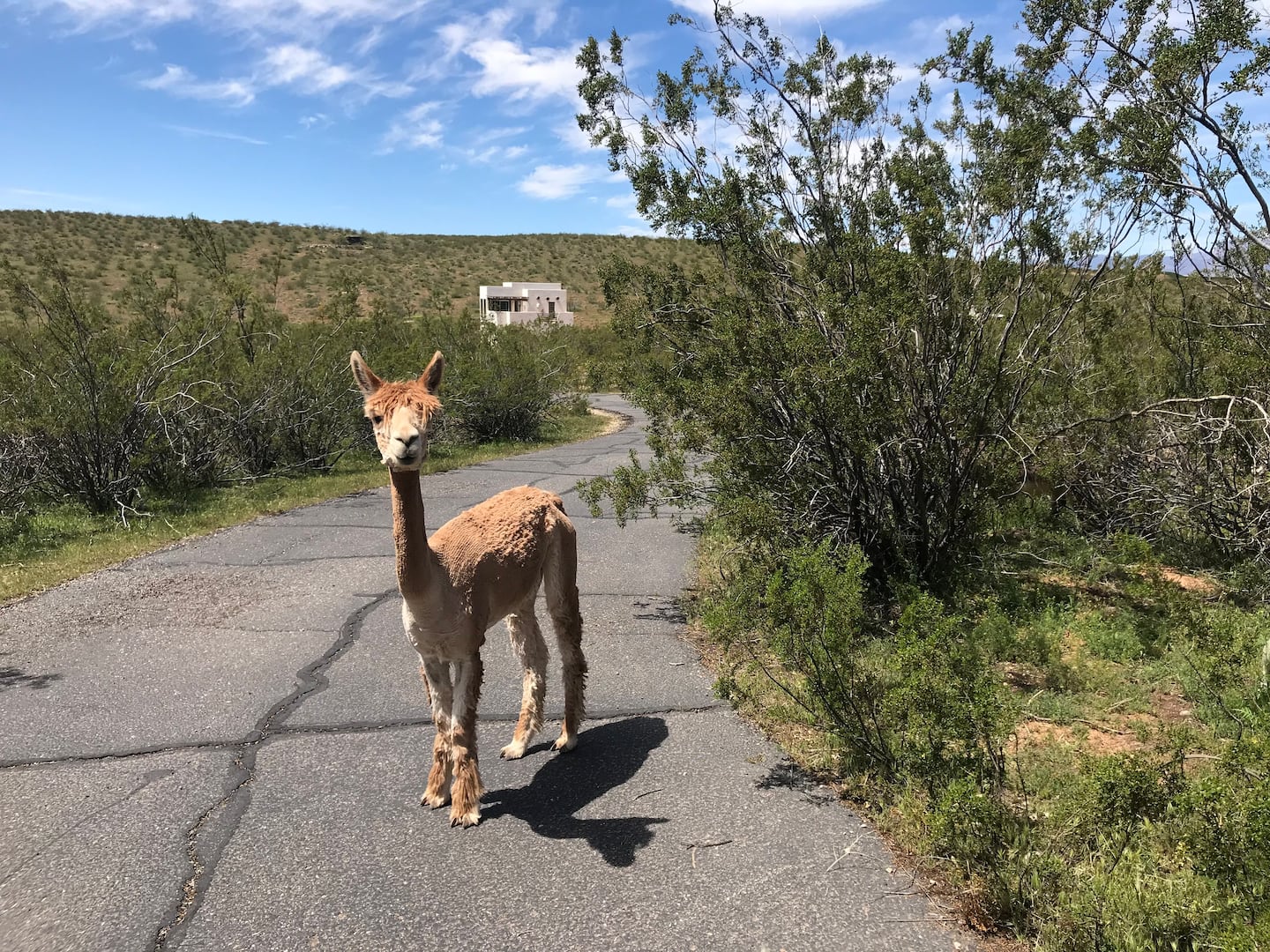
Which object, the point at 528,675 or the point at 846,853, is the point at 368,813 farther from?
the point at 846,853

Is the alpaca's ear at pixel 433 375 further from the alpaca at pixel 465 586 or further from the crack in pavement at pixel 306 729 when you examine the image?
the crack in pavement at pixel 306 729

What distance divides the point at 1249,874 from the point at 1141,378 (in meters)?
6.90

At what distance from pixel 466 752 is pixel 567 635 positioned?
3.38ft

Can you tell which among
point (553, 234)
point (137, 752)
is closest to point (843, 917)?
point (137, 752)

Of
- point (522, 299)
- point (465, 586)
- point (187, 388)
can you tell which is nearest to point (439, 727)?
point (465, 586)

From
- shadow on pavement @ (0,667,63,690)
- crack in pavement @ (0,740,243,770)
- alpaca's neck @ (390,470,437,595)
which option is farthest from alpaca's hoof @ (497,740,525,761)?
shadow on pavement @ (0,667,63,690)

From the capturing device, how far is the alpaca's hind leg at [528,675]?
4.57 meters

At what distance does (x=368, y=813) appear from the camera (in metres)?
3.88

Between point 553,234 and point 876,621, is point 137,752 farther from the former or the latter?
point 553,234

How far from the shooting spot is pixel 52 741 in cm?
462

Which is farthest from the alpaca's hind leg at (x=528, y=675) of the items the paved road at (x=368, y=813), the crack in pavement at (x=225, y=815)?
the crack in pavement at (x=225, y=815)

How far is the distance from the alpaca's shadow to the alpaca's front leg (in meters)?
0.15

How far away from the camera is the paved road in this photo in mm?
3113

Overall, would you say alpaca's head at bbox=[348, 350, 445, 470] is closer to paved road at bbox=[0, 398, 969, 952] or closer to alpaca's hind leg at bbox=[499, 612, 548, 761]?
alpaca's hind leg at bbox=[499, 612, 548, 761]
